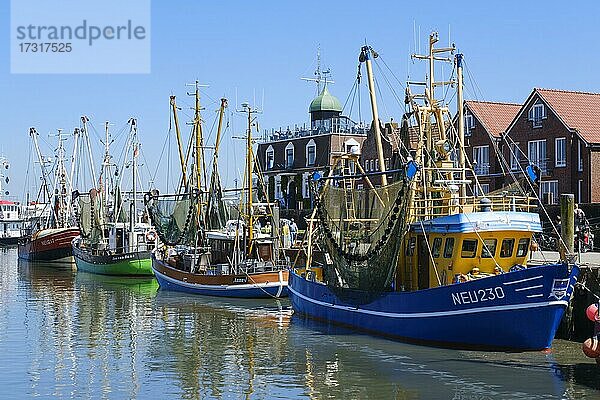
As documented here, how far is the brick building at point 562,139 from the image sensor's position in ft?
175

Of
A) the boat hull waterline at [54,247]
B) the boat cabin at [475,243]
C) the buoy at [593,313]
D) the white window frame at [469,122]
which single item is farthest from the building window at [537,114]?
the buoy at [593,313]

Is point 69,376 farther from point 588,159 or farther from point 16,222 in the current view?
point 16,222

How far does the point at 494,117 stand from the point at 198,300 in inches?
1236

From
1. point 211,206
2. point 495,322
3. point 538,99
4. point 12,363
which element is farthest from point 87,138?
point 495,322

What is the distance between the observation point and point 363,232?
2662 cm

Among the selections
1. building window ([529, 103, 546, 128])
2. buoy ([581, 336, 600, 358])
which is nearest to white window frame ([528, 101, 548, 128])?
building window ([529, 103, 546, 128])

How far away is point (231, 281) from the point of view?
38188 millimetres

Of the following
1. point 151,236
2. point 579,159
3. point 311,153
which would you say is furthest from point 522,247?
point 311,153

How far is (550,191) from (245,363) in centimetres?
3705

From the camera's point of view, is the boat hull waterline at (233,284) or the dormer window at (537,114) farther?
the dormer window at (537,114)

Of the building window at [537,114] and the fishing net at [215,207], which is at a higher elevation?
the building window at [537,114]

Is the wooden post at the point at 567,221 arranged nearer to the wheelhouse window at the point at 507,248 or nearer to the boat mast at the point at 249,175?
the wheelhouse window at the point at 507,248

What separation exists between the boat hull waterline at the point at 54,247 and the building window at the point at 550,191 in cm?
3483

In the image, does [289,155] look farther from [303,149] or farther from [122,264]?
[122,264]
